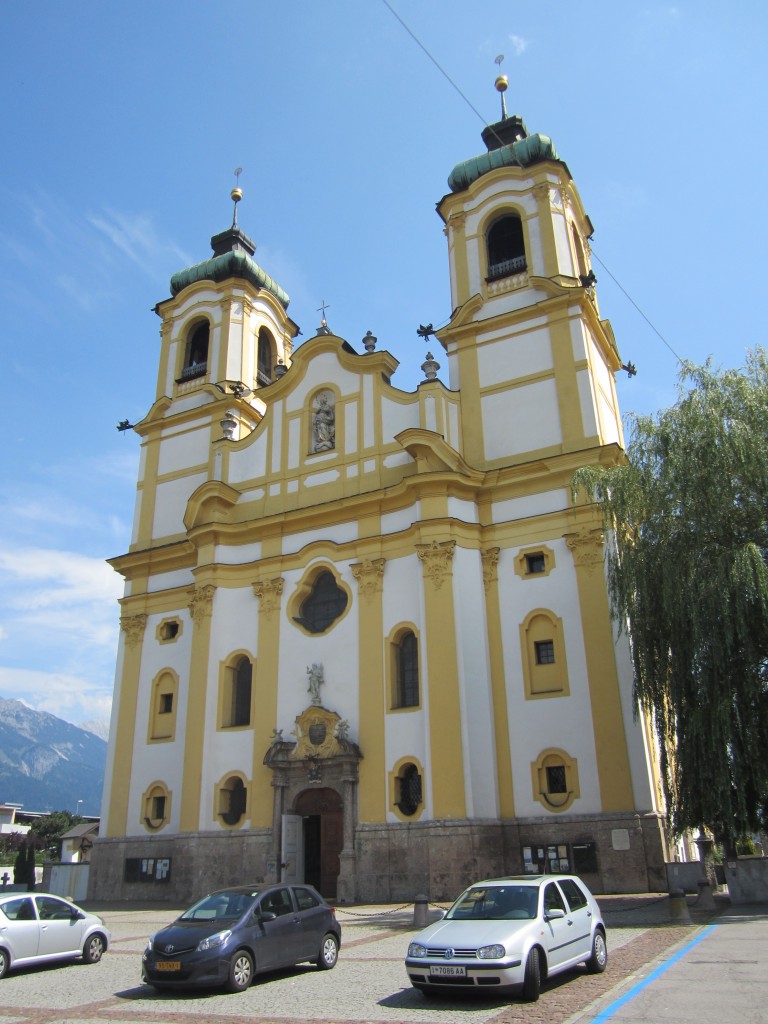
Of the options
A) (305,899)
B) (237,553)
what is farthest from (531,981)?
(237,553)

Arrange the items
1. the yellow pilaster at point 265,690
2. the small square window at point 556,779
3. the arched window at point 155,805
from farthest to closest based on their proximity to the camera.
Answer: the arched window at point 155,805 < the yellow pilaster at point 265,690 < the small square window at point 556,779

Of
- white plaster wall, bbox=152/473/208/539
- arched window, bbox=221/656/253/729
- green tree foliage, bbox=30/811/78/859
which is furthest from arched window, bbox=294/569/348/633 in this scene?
green tree foliage, bbox=30/811/78/859

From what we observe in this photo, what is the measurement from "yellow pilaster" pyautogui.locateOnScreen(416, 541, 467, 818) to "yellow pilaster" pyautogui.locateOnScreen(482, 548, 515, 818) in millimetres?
1417

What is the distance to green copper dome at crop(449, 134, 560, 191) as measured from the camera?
98.7ft

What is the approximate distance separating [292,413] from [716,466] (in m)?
15.7

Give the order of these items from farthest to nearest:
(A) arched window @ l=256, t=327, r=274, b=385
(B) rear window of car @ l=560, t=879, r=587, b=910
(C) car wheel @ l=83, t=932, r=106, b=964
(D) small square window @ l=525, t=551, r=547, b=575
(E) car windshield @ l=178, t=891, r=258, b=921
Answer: (A) arched window @ l=256, t=327, r=274, b=385 < (D) small square window @ l=525, t=551, r=547, b=575 < (C) car wheel @ l=83, t=932, r=106, b=964 < (E) car windshield @ l=178, t=891, r=258, b=921 < (B) rear window of car @ l=560, t=879, r=587, b=910

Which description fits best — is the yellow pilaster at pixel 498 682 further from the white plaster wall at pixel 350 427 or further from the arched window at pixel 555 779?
the white plaster wall at pixel 350 427

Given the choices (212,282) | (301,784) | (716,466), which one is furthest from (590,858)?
(212,282)

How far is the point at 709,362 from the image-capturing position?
1945 cm

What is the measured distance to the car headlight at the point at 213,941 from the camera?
10078 mm

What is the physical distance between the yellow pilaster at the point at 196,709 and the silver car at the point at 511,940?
52.5ft

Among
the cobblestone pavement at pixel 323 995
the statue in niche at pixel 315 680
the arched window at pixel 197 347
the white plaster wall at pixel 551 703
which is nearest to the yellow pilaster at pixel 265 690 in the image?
the statue in niche at pixel 315 680

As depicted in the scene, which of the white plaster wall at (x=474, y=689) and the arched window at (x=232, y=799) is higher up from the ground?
the white plaster wall at (x=474, y=689)

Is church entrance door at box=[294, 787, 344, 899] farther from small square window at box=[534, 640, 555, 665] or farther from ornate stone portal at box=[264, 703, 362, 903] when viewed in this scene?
small square window at box=[534, 640, 555, 665]
